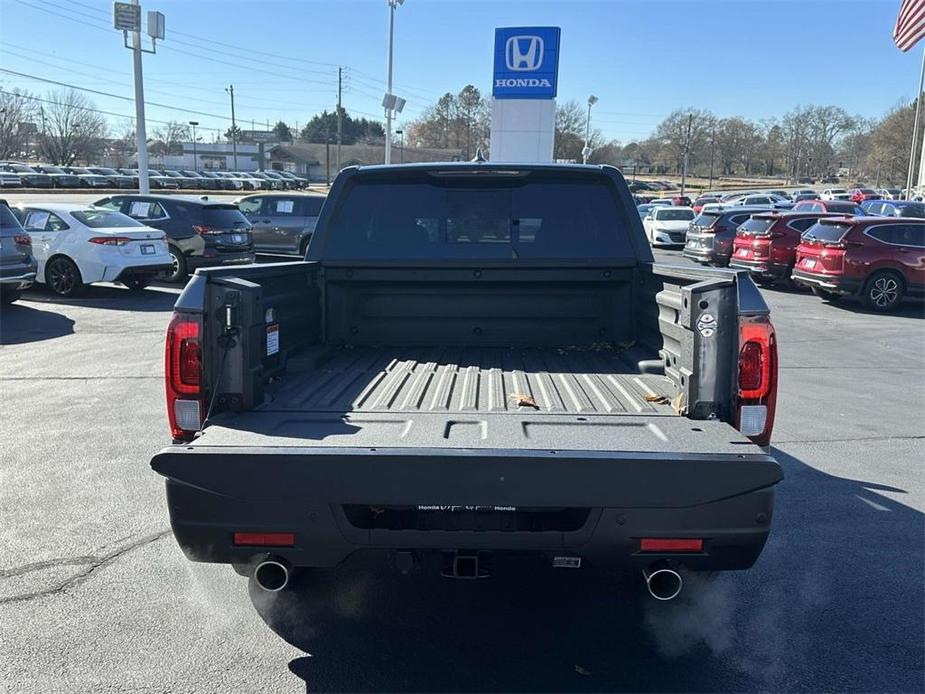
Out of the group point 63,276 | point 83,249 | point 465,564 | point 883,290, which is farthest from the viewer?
point 883,290

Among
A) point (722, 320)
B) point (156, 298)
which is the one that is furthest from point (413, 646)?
point (156, 298)

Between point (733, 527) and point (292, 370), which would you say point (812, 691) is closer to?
point (733, 527)

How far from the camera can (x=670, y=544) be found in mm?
2730

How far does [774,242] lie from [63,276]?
51.0 feet

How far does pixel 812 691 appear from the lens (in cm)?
293

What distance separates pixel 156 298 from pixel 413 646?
Answer: 1236 centimetres

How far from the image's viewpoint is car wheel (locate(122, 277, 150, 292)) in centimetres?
1408

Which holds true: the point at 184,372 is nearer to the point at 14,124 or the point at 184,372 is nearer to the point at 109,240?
the point at 109,240

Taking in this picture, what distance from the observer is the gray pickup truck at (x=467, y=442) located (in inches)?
102

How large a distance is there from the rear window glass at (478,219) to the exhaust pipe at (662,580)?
87.3 inches

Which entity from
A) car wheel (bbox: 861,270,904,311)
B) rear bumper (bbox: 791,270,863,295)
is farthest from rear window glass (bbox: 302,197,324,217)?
car wheel (bbox: 861,270,904,311)

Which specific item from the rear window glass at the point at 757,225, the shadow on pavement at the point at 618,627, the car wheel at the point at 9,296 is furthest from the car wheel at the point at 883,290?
the car wheel at the point at 9,296

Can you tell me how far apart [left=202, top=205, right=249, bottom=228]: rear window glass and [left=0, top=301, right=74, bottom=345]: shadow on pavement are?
426 centimetres

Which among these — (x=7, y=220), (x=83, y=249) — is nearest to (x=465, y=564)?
(x=7, y=220)
